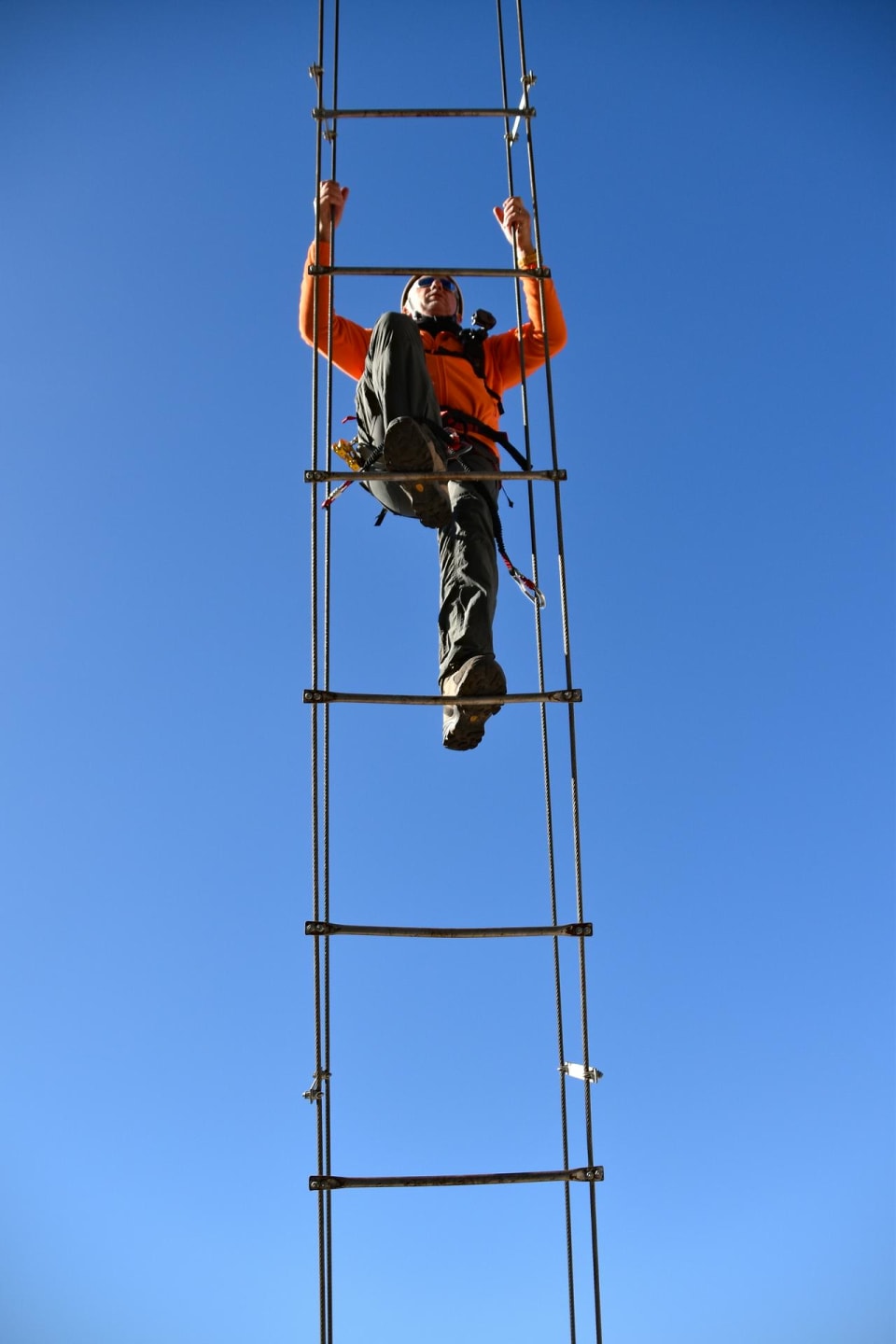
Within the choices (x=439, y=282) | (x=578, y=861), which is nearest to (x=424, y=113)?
(x=439, y=282)

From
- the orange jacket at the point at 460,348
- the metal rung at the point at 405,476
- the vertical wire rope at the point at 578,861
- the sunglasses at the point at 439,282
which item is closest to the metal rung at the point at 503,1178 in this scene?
the vertical wire rope at the point at 578,861

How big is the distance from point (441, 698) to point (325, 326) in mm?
1917

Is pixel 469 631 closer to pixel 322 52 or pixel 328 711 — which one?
pixel 328 711

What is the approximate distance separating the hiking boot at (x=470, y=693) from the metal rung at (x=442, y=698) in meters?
0.04

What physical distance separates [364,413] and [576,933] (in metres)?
2.17

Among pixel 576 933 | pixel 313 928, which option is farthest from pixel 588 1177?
pixel 313 928

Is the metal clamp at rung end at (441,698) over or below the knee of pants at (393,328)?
below

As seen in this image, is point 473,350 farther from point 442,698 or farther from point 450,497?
point 442,698

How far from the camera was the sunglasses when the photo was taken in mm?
5789

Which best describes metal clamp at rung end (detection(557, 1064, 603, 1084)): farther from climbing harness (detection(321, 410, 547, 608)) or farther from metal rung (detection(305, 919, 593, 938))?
climbing harness (detection(321, 410, 547, 608))

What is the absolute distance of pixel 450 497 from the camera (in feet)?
17.2

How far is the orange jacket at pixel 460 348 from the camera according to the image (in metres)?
5.40

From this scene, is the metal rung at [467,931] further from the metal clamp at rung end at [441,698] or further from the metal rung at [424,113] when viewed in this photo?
the metal rung at [424,113]

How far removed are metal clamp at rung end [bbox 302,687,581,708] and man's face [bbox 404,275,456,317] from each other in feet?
6.97
